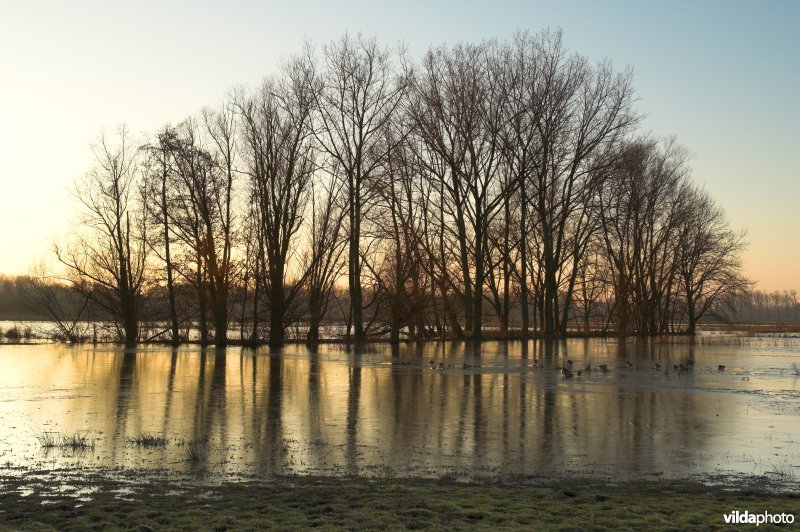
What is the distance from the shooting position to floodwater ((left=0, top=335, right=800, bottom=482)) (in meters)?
11.1

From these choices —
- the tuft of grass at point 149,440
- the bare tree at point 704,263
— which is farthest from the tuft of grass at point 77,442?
the bare tree at point 704,263

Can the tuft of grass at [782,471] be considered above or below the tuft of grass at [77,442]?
below

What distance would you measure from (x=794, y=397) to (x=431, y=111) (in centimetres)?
3085

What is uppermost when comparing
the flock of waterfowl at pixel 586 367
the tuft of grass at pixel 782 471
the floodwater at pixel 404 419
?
the flock of waterfowl at pixel 586 367

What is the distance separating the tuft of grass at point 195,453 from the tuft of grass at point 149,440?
49cm

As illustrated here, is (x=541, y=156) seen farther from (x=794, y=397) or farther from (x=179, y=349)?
(x=794, y=397)

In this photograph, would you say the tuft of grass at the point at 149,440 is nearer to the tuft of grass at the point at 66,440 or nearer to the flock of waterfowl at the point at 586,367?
the tuft of grass at the point at 66,440

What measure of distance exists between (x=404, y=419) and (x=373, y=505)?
291 inches

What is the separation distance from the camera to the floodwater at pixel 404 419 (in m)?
11.1

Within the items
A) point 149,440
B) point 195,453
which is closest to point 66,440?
point 149,440

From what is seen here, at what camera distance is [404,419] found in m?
15.7

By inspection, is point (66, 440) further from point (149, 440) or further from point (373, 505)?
point (373, 505)

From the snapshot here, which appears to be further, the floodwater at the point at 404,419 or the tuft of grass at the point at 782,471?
the floodwater at the point at 404,419

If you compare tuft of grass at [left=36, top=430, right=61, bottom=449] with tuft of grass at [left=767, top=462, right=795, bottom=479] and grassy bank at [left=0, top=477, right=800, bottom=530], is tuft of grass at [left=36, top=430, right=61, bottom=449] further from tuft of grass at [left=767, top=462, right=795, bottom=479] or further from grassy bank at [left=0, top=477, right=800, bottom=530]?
tuft of grass at [left=767, top=462, right=795, bottom=479]
